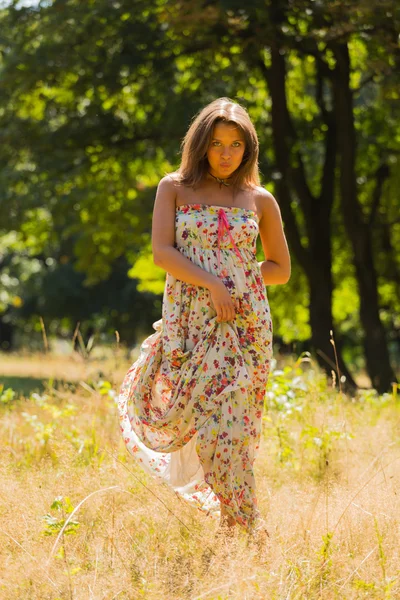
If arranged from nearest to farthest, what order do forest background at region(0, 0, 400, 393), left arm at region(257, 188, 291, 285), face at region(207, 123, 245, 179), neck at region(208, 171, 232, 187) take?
face at region(207, 123, 245, 179), neck at region(208, 171, 232, 187), left arm at region(257, 188, 291, 285), forest background at region(0, 0, 400, 393)

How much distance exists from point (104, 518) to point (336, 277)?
15.6 m

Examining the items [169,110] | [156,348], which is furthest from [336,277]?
[156,348]

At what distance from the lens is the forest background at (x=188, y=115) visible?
11.6 m

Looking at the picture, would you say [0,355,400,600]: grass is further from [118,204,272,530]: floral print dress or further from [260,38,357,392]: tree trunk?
[260,38,357,392]: tree trunk

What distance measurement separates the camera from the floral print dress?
3977 millimetres

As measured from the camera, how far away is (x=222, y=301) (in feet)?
13.2

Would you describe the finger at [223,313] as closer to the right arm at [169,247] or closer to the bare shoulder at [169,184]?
the right arm at [169,247]

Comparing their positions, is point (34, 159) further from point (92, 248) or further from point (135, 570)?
point (135, 570)

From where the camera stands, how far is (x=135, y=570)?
351 cm

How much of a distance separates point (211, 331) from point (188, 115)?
31.1 ft

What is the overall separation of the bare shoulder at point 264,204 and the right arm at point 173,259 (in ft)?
1.36

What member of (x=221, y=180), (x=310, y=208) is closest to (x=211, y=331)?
(x=221, y=180)

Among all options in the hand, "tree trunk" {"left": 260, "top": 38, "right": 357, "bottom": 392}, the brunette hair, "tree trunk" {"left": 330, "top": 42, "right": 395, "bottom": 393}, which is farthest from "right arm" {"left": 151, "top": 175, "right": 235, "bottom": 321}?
"tree trunk" {"left": 260, "top": 38, "right": 357, "bottom": 392}

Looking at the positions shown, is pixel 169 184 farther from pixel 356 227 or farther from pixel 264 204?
pixel 356 227
